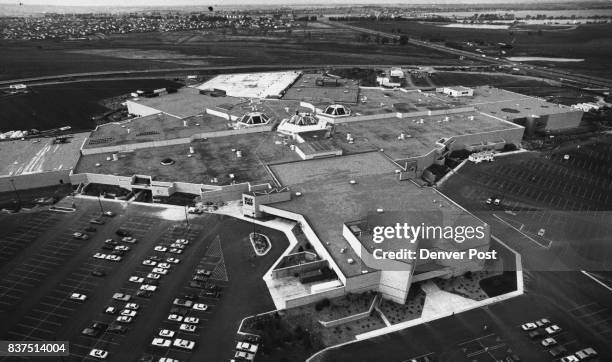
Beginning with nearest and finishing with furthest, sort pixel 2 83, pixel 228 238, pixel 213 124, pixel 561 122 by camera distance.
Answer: pixel 228 238 → pixel 213 124 → pixel 561 122 → pixel 2 83

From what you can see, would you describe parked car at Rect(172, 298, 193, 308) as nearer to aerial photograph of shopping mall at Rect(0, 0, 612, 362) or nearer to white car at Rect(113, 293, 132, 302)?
aerial photograph of shopping mall at Rect(0, 0, 612, 362)

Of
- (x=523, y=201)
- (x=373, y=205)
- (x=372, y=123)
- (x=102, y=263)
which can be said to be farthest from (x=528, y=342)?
(x=372, y=123)

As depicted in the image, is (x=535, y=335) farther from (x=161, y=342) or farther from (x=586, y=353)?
(x=161, y=342)

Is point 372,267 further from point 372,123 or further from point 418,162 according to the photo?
point 372,123

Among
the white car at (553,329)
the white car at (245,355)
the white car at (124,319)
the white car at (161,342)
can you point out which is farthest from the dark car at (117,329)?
the white car at (553,329)

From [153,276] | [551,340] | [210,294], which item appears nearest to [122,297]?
[153,276]
